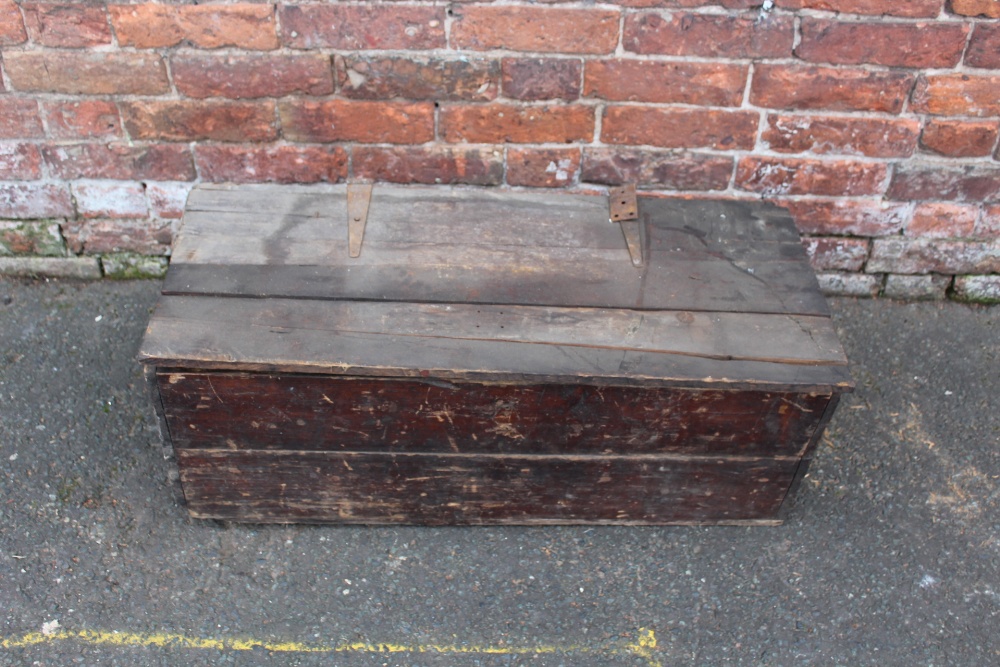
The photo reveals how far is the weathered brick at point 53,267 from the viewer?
2.70m

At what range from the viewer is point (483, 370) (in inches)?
69.3

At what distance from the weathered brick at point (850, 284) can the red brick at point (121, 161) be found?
206 centimetres

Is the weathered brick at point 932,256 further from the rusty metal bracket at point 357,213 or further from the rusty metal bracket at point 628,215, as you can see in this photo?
the rusty metal bracket at point 357,213

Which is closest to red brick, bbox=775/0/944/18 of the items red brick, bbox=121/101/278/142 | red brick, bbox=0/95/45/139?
→ red brick, bbox=121/101/278/142

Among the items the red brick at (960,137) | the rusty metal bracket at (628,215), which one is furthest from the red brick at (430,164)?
the red brick at (960,137)

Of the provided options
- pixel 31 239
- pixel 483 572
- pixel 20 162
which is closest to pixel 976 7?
pixel 483 572

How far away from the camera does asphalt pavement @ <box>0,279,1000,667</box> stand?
1809 millimetres

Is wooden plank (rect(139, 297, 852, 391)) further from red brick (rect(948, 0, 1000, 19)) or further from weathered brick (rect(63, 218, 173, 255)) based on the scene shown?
red brick (rect(948, 0, 1000, 19))

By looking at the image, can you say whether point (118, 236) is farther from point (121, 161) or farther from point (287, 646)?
point (287, 646)

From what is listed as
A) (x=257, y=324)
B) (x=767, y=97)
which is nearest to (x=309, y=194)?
(x=257, y=324)

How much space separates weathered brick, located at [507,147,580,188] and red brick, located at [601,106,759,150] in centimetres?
12

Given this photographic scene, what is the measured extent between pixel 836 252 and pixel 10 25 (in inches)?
99.4

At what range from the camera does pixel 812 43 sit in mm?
2299

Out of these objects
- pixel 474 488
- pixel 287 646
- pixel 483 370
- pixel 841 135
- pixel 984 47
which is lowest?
pixel 287 646
